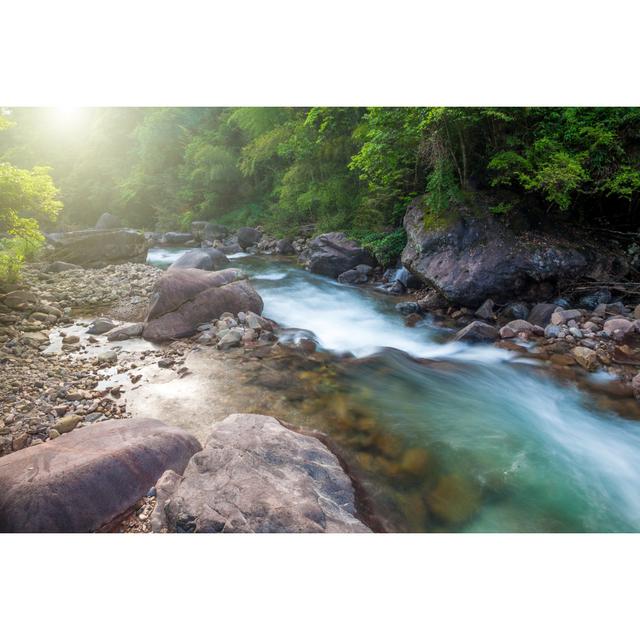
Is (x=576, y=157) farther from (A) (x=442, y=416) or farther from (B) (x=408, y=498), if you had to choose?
(B) (x=408, y=498)

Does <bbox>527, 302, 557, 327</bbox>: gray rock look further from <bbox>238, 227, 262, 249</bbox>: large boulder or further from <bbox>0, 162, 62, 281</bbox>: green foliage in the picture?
<bbox>238, 227, 262, 249</bbox>: large boulder

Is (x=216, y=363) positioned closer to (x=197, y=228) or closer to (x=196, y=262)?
(x=196, y=262)

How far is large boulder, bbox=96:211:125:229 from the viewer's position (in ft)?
47.6

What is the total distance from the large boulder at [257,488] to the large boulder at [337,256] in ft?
20.0

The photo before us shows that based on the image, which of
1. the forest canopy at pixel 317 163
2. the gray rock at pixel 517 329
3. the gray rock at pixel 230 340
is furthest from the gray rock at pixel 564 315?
→ the gray rock at pixel 230 340

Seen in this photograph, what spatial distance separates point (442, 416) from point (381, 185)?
5.72 metres

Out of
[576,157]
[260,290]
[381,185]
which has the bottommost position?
[260,290]

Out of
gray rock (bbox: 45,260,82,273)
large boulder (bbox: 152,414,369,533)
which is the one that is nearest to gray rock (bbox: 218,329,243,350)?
large boulder (bbox: 152,414,369,533)

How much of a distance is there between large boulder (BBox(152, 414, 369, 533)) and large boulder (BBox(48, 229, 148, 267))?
29.9ft

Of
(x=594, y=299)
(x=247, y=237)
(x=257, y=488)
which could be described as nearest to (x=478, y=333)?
(x=594, y=299)

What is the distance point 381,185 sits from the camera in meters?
8.18

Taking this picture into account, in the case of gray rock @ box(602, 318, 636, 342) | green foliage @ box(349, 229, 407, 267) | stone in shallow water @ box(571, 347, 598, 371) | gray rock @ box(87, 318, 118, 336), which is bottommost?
gray rock @ box(87, 318, 118, 336)

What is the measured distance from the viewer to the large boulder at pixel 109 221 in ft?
47.6

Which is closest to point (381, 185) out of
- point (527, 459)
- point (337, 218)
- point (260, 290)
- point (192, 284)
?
point (337, 218)
